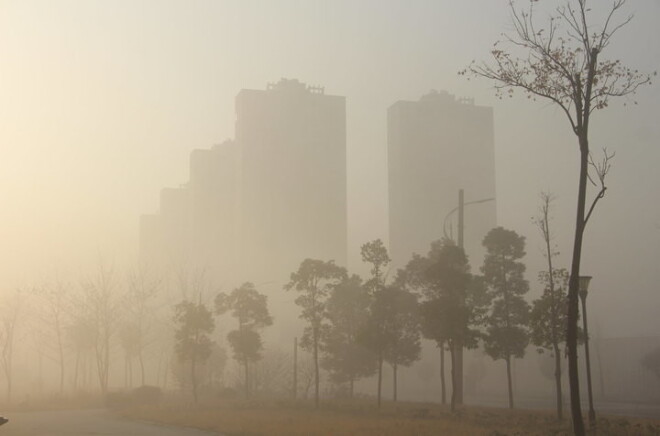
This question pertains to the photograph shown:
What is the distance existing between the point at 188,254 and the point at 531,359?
62220 millimetres

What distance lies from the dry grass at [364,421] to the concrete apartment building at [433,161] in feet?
318

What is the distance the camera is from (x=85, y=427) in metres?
27.2

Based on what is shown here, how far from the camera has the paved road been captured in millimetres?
24380

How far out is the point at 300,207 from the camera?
135 m

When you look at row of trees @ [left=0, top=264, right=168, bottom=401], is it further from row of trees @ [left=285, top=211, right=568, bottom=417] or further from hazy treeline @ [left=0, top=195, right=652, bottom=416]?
row of trees @ [left=285, top=211, right=568, bottom=417]

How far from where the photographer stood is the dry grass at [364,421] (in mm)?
20094

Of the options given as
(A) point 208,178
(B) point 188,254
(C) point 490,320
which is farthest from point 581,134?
(A) point 208,178

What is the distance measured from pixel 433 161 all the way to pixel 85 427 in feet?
383

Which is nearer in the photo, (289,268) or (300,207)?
(289,268)

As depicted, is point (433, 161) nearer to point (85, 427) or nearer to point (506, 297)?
point (506, 297)

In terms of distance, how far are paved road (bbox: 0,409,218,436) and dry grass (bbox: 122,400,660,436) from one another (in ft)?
3.19

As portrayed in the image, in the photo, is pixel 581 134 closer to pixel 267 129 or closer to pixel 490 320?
pixel 490 320

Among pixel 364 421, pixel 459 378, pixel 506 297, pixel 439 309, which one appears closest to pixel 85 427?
pixel 364 421

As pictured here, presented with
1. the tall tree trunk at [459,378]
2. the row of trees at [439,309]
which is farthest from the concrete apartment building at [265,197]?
the tall tree trunk at [459,378]
